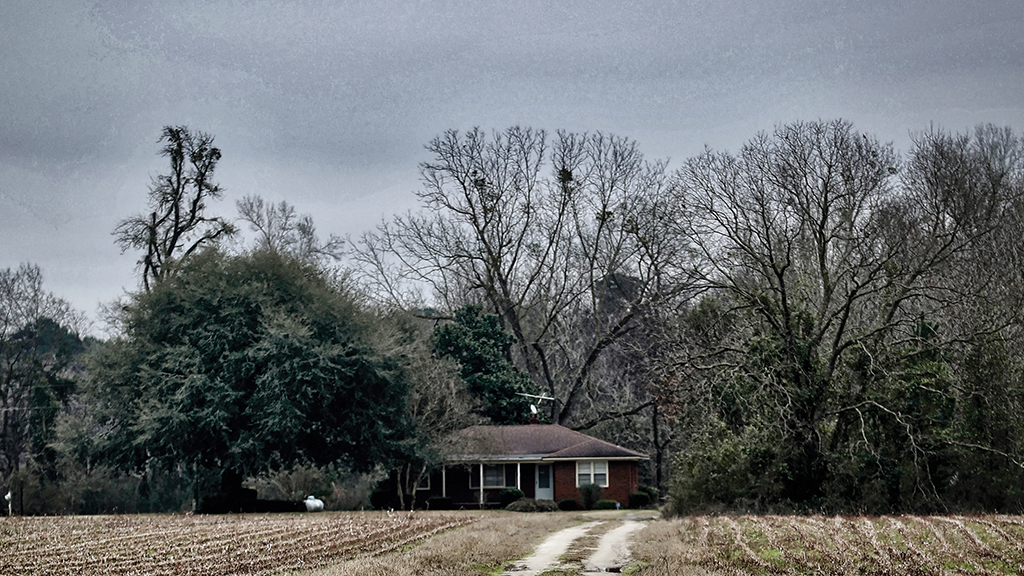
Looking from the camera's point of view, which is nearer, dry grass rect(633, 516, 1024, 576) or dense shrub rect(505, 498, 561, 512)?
dry grass rect(633, 516, 1024, 576)

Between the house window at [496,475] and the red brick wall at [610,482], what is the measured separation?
76.7 inches

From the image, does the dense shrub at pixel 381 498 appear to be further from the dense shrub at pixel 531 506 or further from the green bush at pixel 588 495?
the green bush at pixel 588 495

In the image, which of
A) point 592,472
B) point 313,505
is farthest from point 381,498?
point 592,472

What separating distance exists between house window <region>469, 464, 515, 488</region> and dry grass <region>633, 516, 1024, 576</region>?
23.2 metres

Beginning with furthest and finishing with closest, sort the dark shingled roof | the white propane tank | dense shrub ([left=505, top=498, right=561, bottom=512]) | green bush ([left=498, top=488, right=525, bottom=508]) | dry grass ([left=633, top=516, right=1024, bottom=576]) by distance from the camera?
the dark shingled roof
green bush ([left=498, top=488, right=525, bottom=508])
the white propane tank
dense shrub ([left=505, top=498, right=561, bottom=512])
dry grass ([left=633, top=516, right=1024, bottom=576])

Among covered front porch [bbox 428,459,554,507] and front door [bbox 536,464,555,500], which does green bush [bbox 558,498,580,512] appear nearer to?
covered front porch [bbox 428,459,554,507]

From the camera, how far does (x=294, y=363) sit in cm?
3250

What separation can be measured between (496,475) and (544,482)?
211 cm

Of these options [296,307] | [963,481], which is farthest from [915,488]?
[296,307]

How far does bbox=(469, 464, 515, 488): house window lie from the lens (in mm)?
42281

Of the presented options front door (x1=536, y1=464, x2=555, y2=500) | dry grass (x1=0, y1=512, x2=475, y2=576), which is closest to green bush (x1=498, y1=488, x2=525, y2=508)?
front door (x1=536, y1=464, x2=555, y2=500)

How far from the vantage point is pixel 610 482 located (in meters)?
41.7

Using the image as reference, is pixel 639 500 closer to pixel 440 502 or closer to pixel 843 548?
pixel 440 502

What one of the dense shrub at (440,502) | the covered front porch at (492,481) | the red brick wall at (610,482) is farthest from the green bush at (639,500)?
the dense shrub at (440,502)
